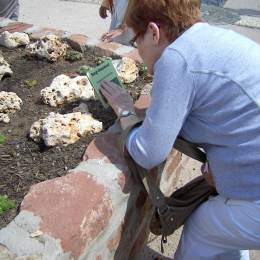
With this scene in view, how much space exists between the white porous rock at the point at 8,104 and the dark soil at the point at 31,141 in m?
0.04

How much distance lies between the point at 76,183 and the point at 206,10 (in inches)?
233

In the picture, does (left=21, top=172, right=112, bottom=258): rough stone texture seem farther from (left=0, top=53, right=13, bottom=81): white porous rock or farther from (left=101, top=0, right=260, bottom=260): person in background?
(left=0, top=53, right=13, bottom=81): white porous rock

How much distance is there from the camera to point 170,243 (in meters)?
2.70

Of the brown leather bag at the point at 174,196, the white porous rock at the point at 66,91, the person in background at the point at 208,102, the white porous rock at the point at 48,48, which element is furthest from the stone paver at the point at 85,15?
the person in background at the point at 208,102

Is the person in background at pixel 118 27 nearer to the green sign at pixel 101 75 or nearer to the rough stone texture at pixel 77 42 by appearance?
the rough stone texture at pixel 77 42

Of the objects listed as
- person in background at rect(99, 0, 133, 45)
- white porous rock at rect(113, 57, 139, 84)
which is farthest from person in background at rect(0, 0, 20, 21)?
white porous rock at rect(113, 57, 139, 84)

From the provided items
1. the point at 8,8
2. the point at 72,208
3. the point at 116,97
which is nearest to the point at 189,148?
the point at 116,97

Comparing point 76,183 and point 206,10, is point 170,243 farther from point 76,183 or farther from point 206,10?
point 206,10

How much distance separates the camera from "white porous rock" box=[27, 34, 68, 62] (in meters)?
2.97

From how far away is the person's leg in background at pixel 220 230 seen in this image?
1.71 m

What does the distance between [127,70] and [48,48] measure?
25.0 inches

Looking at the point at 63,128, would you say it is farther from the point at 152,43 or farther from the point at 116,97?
the point at 152,43

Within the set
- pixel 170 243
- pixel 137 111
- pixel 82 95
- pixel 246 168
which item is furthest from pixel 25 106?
pixel 246 168

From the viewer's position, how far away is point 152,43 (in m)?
1.63
